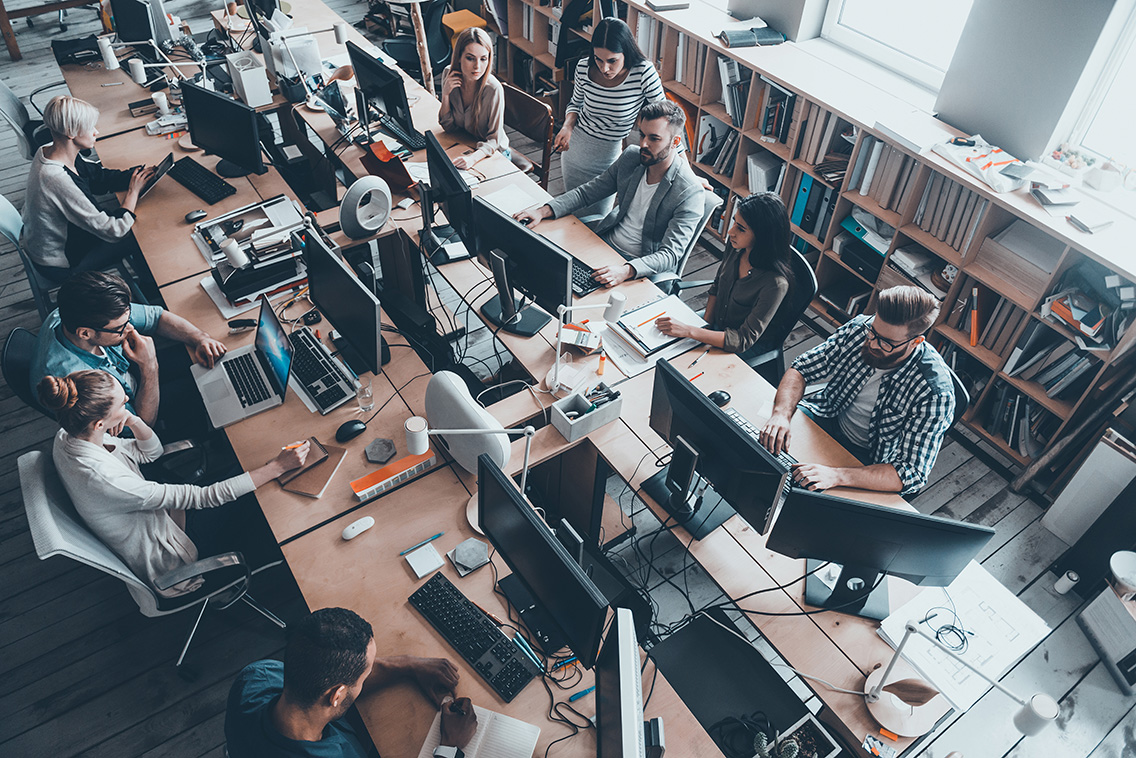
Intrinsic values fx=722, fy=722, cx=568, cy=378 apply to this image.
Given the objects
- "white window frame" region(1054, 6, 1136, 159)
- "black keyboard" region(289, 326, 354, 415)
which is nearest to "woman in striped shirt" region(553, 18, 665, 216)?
"black keyboard" region(289, 326, 354, 415)

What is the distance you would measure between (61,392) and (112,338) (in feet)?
2.03

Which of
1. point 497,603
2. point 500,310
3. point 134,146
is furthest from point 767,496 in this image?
point 134,146

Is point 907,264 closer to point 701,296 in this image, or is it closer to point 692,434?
point 701,296

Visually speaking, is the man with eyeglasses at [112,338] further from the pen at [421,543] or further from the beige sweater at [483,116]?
the beige sweater at [483,116]

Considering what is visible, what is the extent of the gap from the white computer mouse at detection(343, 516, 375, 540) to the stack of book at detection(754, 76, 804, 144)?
3.23 m

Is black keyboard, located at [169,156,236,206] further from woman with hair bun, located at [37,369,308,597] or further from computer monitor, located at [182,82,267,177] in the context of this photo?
woman with hair bun, located at [37,369,308,597]

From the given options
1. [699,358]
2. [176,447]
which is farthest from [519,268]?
[176,447]

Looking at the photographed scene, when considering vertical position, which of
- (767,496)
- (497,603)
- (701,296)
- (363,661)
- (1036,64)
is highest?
(1036,64)

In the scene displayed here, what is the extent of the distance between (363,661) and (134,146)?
3.82 m

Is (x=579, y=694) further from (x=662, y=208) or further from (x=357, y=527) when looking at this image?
(x=662, y=208)

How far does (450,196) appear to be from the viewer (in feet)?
10.3

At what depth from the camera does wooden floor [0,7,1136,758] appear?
2637 millimetres

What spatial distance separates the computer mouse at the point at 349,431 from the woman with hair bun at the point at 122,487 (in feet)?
0.43

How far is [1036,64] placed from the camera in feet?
10.5
